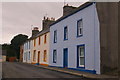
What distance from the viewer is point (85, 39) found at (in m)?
16.7

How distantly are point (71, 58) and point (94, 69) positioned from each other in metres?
4.52

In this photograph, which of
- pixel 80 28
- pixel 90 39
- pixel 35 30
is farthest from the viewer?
pixel 35 30

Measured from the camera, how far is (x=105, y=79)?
38.3ft

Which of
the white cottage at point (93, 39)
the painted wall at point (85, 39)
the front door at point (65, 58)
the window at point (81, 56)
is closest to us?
the white cottage at point (93, 39)

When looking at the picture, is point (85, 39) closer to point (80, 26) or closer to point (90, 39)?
point (90, 39)

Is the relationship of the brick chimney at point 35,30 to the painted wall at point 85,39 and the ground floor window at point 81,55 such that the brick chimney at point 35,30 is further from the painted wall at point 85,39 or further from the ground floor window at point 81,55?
the ground floor window at point 81,55

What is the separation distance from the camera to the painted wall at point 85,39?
15101mm

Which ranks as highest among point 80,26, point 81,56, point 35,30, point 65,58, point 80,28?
point 35,30

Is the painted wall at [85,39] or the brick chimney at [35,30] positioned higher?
the brick chimney at [35,30]

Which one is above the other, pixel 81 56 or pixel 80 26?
pixel 80 26

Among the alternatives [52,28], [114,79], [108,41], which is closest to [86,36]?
[108,41]

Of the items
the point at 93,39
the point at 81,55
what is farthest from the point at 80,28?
the point at 93,39

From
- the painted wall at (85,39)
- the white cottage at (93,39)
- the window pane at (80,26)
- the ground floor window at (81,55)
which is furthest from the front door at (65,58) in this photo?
the window pane at (80,26)

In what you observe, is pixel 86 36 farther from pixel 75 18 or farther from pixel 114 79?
pixel 114 79
